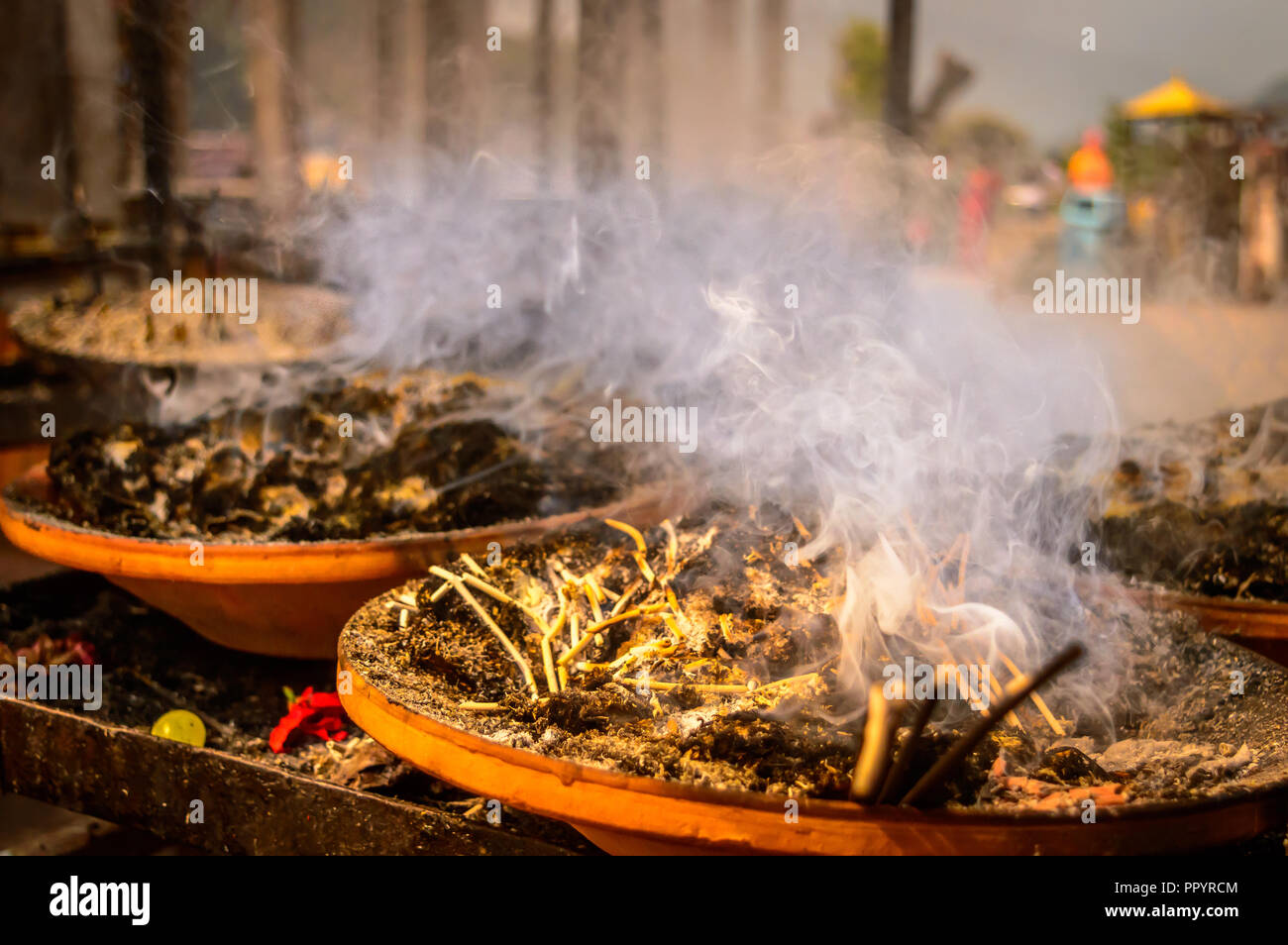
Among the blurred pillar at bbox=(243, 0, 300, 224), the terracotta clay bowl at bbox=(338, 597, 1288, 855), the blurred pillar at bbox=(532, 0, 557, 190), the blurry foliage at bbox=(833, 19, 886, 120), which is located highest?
the blurry foliage at bbox=(833, 19, 886, 120)

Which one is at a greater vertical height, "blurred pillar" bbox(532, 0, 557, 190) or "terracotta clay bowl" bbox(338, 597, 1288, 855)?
"blurred pillar" bbox(532, 0, 557, 190)

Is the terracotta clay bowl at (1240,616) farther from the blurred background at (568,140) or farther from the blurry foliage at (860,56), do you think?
the blurry foliage at (860,56)

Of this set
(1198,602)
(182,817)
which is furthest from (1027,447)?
(182,817)

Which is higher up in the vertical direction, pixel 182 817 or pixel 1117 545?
pixel 1117 545

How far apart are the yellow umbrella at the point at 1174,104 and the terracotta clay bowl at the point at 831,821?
13.9 m

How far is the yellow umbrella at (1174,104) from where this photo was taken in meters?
13.2

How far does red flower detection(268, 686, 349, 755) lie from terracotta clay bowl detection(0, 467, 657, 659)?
0.87 ft

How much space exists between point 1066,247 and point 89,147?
14.4 m

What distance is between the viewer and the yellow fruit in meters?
2.83

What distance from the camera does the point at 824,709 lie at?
6.26 feet

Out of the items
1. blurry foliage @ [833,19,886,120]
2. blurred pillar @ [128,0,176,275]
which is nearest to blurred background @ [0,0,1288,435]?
blurred pillar @ [128,0,176,275]

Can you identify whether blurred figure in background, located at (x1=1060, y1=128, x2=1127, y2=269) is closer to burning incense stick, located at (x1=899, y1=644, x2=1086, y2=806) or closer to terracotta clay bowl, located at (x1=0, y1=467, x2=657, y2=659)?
terracotta clay bowl, located at (x1=0, y1=467, x2=657, y2=659)
